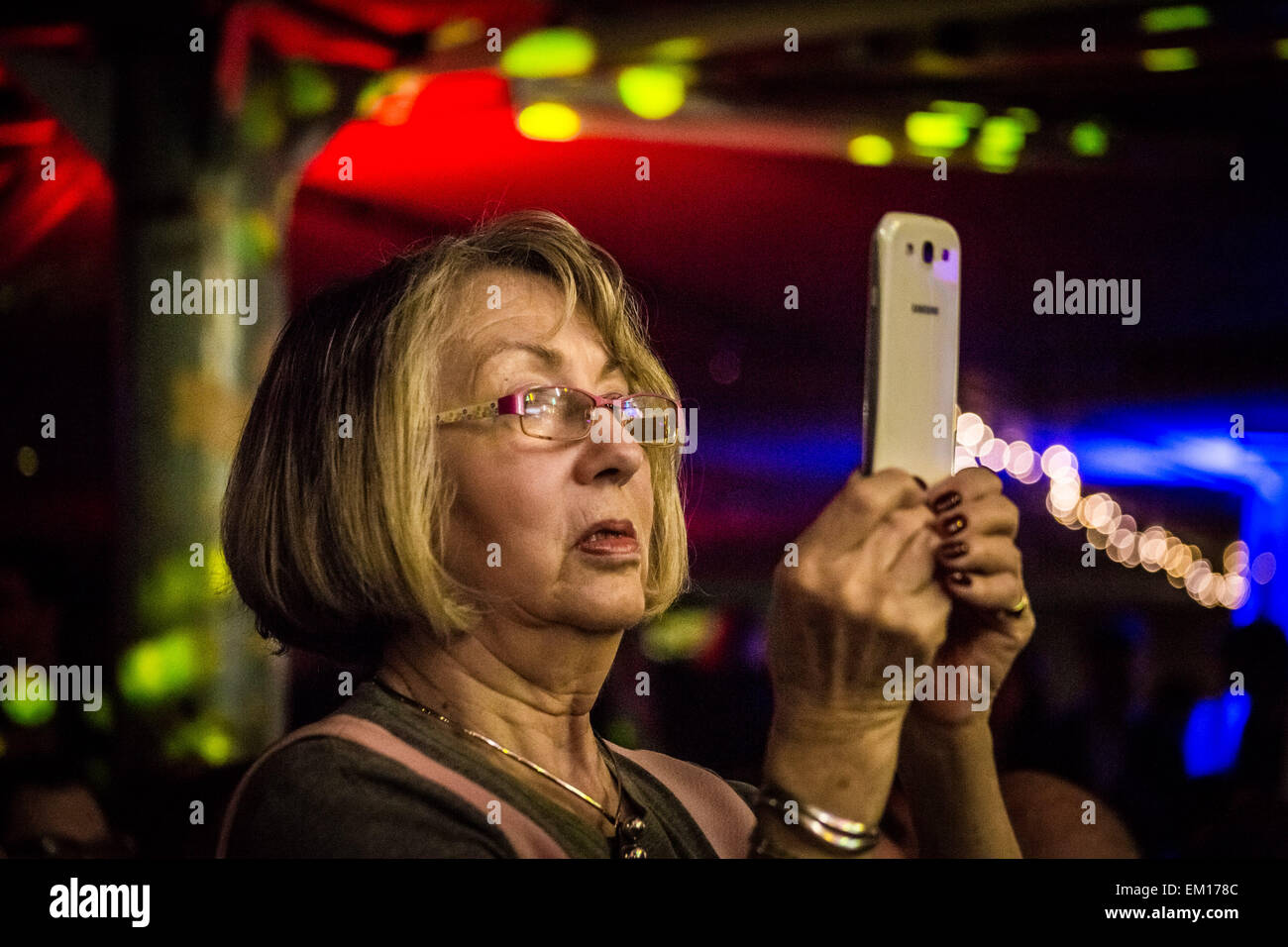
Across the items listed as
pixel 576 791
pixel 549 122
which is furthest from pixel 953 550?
pixel 549 122

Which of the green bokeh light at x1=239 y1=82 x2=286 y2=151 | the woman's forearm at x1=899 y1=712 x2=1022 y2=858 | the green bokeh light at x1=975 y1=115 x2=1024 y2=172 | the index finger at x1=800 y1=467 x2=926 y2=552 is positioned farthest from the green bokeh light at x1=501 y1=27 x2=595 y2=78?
the woman's forearm at x1=899 y1=712 x2=1022 y2=858

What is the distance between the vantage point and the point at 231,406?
1766 mm

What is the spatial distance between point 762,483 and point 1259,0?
1161 millimetres

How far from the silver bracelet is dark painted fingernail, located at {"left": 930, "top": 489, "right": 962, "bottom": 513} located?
0.29 metres

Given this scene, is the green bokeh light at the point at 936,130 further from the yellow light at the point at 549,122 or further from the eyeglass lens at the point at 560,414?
the eyeglass lens at the point at 560,414

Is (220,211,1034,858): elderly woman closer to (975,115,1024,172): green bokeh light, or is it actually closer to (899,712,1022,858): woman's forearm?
(899,712,1022,858): woman's forearm

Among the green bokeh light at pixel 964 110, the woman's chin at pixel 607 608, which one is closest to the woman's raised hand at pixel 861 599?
the woman's chin at pixel 607 608

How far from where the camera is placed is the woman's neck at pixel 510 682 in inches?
40.8

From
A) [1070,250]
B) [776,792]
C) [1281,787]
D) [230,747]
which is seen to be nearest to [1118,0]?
[1070,250]

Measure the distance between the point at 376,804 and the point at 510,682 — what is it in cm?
21

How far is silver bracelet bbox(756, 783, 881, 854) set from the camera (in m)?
0.92

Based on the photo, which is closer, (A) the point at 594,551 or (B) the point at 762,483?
(A) the point at 594,551

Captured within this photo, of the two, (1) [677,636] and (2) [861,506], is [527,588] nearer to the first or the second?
(2) [861,506]
